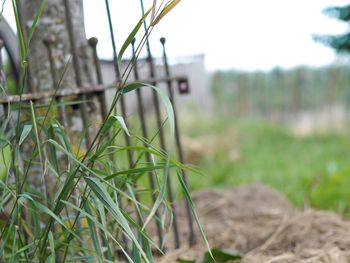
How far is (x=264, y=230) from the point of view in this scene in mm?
3191

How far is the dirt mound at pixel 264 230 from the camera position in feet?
→ 8.33

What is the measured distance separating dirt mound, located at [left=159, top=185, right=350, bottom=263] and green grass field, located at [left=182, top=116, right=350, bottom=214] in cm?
27

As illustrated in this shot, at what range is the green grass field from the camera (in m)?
4.97

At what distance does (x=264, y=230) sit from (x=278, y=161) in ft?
14.8

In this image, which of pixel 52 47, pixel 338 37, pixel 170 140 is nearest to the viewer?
pixel 170 140

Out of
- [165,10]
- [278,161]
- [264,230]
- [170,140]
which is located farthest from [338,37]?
[278,161]

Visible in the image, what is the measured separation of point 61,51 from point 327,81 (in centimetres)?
1315

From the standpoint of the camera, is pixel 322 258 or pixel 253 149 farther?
pixel 253 149

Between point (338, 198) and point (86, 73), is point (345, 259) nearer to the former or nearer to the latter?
point (86, 73)

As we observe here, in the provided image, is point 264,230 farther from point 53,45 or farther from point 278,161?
point 278,161

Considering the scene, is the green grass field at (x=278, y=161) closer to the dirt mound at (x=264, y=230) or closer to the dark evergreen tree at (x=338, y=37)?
the dirt mound at (x=264, y=230)

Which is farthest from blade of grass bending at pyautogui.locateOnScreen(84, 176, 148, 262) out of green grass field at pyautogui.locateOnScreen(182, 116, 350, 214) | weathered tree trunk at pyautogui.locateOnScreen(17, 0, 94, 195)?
green grass field at pyautogui.locateOnScreen(182, 116, 350, 214)

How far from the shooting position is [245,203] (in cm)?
413

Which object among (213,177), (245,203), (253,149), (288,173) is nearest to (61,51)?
(245,203)
